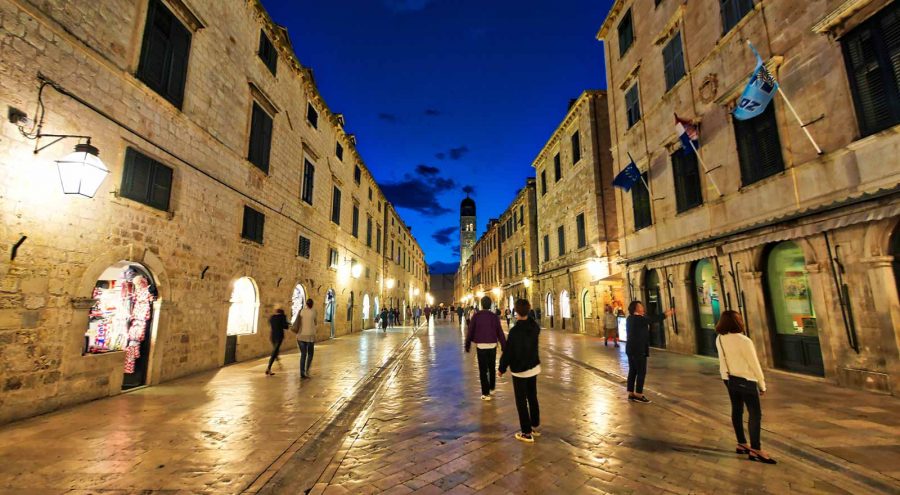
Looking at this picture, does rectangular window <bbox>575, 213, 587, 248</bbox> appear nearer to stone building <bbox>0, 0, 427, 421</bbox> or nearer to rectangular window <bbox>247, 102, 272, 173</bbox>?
stone building <bbox>0, 0, 427, 421</bbox>

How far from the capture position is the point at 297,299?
583 inches

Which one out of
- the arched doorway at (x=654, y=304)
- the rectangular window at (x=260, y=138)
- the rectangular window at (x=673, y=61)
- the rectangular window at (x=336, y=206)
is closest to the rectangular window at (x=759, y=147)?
the rectangular window at (x=673, y=61)

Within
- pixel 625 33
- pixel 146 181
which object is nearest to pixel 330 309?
pixel 146 181

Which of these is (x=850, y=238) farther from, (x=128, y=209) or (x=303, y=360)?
(x=128, y=209)

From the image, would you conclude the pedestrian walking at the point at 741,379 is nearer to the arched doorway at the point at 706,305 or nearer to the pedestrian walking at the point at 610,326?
the arched doorway at the point at 706,305

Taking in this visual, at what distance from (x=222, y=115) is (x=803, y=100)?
14.0m

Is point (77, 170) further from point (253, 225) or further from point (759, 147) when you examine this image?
point (759, 147)

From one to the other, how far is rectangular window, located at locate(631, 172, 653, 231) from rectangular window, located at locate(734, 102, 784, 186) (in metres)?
4.09

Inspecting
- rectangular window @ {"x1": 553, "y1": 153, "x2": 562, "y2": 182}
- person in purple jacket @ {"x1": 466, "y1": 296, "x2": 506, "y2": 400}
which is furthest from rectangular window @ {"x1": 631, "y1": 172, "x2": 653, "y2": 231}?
person in purple jacket @ {"x1": 466, "y1": 296, "x2": 506, "y2": 400}

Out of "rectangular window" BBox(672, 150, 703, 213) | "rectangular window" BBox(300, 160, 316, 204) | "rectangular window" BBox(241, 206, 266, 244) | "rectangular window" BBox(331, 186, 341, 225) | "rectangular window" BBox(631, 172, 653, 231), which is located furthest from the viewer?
"rectangular window" BBox(331, 186, 341, 225)

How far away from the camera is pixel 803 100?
792cm

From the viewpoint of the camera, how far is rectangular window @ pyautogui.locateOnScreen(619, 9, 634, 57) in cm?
1529

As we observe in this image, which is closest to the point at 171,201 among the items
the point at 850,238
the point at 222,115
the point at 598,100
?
the point at 222,115

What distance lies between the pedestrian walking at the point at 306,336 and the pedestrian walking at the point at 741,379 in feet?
24.9
